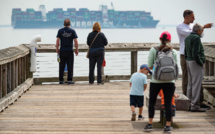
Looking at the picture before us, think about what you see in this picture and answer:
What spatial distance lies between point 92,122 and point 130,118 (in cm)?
62

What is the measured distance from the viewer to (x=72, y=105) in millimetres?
8445

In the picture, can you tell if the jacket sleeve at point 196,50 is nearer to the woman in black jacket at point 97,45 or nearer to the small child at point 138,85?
the small child at point 138,85

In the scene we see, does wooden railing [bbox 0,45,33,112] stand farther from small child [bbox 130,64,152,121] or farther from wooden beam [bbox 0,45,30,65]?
small child [bbox 130,64,152,121]

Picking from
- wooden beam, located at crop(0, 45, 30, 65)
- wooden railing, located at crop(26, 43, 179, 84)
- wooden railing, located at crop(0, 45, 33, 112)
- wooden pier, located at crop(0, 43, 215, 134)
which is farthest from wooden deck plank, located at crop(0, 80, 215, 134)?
wooden railing, located at crop(26, 43, 179, 84)

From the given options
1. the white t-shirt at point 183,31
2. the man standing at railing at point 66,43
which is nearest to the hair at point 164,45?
the white t-shirt at point 183,31

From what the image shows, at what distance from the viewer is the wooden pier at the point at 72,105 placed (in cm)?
658

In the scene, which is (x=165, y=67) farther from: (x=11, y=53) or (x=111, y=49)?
(x=111, y=49)

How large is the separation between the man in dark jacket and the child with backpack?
131 cm

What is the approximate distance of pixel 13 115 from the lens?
7.55 m

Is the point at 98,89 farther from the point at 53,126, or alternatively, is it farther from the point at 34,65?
the point at 53,126

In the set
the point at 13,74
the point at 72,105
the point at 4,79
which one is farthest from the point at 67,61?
the point at 72,105

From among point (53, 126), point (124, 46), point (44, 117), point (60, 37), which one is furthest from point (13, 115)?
point (124, 46)

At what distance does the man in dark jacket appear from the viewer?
730 centimetres

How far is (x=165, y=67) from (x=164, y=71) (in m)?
0.05
